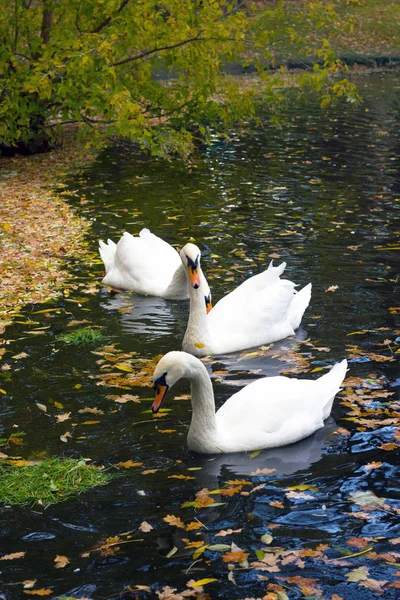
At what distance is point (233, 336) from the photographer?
345 inches

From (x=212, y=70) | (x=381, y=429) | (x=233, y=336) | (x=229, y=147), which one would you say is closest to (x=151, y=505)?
(x=381, y=429)

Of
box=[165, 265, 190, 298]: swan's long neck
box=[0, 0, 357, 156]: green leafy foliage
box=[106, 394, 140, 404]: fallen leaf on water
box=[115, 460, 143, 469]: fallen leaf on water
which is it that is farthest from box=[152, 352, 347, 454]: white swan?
box=[0, 0, 357, 156]: green leafy foliage

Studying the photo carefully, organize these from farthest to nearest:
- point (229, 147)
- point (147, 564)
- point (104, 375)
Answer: point (229, 147)
point (104, 375)
point (147, 564)

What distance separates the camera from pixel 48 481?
617 centimetres

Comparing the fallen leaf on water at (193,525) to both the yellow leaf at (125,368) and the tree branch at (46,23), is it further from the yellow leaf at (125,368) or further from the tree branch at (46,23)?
the tree branch at (46,23)

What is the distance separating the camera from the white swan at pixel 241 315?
28.4 feet

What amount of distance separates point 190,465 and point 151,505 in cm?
62

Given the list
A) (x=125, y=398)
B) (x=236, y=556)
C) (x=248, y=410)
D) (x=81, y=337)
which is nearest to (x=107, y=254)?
(x=81, y=337)

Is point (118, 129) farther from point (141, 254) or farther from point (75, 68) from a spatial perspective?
point (141, 254)

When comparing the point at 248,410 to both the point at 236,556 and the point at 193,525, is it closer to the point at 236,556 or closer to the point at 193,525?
the point at 193,525

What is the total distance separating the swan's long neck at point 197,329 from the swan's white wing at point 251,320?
0.11m

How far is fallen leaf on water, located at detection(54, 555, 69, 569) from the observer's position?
5.23 meters

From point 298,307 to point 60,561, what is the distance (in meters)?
4.61

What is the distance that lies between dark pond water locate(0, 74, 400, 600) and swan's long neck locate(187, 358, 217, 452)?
0.49 ft
